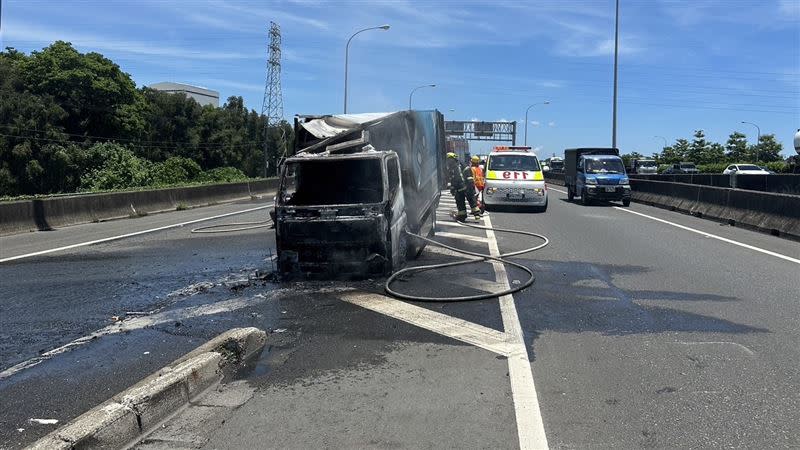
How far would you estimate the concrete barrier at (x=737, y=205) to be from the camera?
49.2 ft

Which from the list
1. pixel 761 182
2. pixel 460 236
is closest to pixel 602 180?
pixel 761 182

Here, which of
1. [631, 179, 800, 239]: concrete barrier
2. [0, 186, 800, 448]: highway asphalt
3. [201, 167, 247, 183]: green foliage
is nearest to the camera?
[0, 186, 800, 448]: highway asphalt

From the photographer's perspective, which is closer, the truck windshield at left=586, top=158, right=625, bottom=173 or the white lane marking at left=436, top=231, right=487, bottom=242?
the white lane marking at left=436, top=231, right=487, bottom=242

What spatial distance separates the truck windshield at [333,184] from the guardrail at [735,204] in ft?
33.4

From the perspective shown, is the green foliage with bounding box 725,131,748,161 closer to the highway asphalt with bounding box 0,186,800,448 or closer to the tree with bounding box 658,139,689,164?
the tree with bounding box 658,139,689,164

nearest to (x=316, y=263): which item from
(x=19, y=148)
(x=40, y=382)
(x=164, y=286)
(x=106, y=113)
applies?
(x=164, y=286)

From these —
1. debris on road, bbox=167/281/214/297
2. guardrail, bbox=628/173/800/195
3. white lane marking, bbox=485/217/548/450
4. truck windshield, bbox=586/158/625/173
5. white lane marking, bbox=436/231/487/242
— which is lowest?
white lane marking, bbox=485/217/548/450

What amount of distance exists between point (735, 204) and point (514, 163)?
22.4 ft

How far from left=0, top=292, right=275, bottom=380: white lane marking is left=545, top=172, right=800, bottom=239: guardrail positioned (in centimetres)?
1254

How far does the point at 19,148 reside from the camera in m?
49.1

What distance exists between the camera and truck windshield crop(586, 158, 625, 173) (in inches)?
976

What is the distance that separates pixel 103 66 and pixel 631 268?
60822 millimetres

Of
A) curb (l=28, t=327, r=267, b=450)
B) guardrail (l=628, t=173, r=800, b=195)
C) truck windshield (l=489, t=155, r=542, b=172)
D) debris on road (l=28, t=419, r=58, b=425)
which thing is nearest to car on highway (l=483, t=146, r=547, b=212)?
truck windshield (l=489, t=155, r=542, b=172)

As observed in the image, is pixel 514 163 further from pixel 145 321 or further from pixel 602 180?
pixel 145 321
